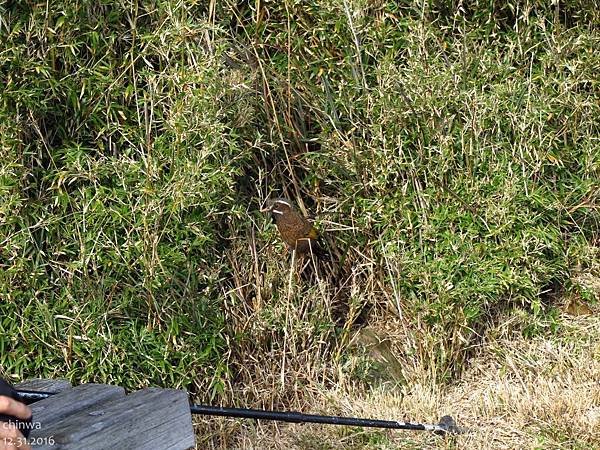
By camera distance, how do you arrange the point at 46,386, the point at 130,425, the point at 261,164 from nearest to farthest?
the point at 130,425 < the point at 46,386 < the point at 261,164

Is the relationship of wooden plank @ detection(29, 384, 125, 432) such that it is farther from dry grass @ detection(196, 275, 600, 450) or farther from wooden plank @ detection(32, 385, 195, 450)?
dry grass @ detection(196, 275, 600, 450)

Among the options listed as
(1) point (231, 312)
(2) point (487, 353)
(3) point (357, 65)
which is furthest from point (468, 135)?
(1) point (231, 312)

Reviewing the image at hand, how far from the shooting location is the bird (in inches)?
177

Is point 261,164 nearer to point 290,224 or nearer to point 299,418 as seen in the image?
point 290,224

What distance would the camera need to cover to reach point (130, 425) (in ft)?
6.86

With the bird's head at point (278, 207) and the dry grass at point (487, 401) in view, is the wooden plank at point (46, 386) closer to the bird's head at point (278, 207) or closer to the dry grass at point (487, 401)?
the dry grass at point (487, 401)

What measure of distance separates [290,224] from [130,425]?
2492 mm

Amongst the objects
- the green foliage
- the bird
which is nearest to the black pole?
the green foliage

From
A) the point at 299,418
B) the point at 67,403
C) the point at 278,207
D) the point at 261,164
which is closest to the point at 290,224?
the point at 278,207

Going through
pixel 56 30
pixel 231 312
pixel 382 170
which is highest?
pixel 56 30

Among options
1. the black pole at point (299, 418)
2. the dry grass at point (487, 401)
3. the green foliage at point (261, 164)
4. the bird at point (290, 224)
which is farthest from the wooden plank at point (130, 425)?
the bird at point (290, 224)

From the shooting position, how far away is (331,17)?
4.64 meters

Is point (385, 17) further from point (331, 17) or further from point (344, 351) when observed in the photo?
point (344, 351)

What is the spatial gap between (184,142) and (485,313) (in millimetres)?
1870
